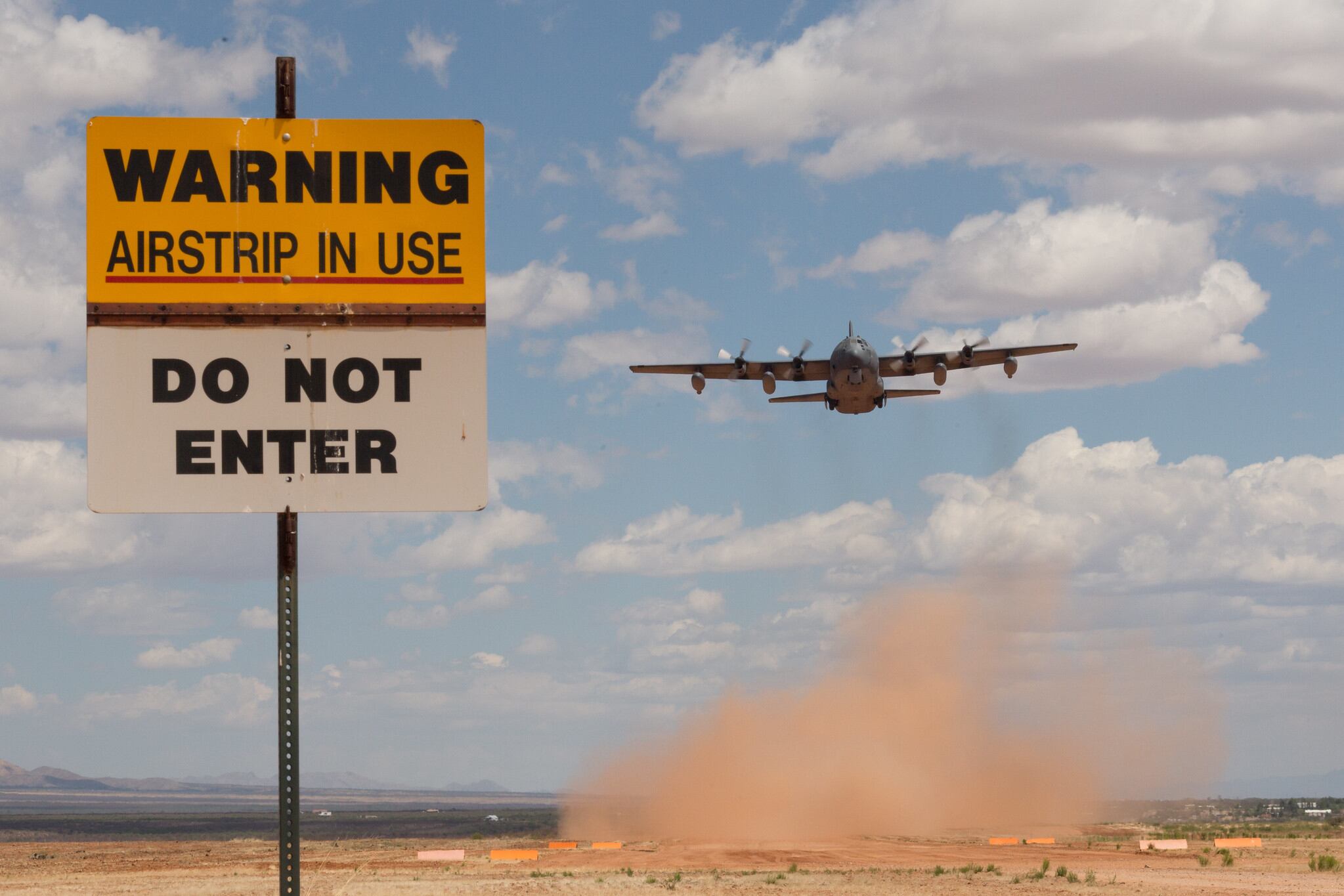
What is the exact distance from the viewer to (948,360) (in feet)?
243

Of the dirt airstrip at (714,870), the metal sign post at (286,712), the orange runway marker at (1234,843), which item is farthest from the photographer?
the orange runway marker at (1234,843)

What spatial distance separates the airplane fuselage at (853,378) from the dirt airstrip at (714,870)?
19.7m

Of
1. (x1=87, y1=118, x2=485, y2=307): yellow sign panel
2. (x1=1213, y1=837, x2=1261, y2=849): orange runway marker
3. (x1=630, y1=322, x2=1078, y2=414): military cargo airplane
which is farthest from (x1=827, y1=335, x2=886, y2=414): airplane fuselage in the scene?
(x1=87, y1=118, x2=485, y2=307): yellow sign panel

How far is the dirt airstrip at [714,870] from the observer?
36406 mm

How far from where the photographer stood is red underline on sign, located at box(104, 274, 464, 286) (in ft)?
24.2

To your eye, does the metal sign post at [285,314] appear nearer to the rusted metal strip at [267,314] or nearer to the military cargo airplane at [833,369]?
the rusted metal strip at [267,314]

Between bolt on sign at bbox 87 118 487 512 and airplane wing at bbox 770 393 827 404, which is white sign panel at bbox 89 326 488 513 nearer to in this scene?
bolt on sign at bbox 87 118 487 512

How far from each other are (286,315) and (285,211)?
0.51 meters

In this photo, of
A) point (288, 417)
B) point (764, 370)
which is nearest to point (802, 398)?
point (764, 370)

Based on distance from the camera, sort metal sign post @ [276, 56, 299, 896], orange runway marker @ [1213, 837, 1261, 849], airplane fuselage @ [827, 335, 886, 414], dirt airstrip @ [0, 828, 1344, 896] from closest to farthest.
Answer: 1. metal sign post @ [276, 56, 299, 896]
2. dirt airstrip @ [0, 828, 1344, 896]
3. orange runway marker @ [1213, 837, 1261, 849]
4. airplane fuselage @ [827, 335, 886, 414]

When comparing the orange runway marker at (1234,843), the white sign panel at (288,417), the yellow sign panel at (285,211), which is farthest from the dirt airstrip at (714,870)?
the yellow sign panel at (285,211)

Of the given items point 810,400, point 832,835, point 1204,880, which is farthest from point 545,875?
point 832,835

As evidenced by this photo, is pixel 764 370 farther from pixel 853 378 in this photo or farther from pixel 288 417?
pixel 288 417

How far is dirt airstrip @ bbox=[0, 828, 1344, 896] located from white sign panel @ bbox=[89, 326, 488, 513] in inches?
1105
